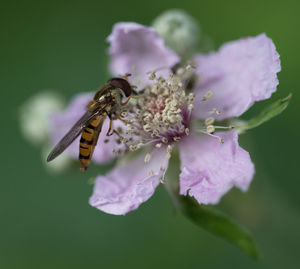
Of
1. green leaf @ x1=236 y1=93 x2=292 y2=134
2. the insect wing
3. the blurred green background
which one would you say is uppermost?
the insect wing

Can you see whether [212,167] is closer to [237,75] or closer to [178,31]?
[237,75]

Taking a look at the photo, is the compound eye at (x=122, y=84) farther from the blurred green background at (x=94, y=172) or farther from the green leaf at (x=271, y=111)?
the blurred green background at (x=94, y=172)

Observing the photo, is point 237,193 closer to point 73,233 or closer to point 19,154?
point 73,233

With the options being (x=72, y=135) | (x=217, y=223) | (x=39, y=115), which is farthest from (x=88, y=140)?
(x=39, y=115)

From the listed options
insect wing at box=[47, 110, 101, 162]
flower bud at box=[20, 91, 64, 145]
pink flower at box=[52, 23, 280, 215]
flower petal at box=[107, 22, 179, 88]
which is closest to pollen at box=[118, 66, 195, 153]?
pink flower at box=[52, 23, 280, 215]

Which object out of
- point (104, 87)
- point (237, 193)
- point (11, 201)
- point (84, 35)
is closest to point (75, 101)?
point (104, 87)

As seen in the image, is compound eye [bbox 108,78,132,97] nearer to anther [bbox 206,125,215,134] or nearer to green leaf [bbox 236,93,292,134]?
anther [bbox 206,125,215,134]

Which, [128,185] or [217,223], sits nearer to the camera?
[217,223]
